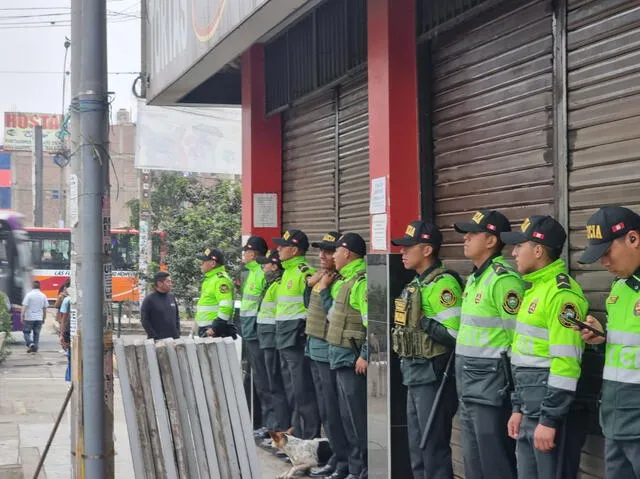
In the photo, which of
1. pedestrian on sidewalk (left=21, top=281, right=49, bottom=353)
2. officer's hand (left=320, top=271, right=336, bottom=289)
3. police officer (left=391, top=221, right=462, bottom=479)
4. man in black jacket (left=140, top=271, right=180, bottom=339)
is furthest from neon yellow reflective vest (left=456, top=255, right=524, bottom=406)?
pedestrian on sidewalk (left=21, top=281, right=49, bottom=353)

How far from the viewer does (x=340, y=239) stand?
309 inches

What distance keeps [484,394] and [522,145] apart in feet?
5.62

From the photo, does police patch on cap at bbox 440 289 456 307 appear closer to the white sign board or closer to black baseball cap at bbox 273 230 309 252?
black baseball cap at bbox 273 230 309 252

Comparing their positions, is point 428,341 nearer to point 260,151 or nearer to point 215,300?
point 215,300

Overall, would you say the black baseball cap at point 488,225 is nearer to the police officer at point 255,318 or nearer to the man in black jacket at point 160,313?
the police officer at point 255,318

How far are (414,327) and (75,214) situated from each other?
7.60 feet

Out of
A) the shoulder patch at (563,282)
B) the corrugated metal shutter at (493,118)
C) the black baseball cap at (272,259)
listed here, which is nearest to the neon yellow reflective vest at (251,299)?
the black baseball cap at (272,259)

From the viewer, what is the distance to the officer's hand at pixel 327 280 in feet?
26.0

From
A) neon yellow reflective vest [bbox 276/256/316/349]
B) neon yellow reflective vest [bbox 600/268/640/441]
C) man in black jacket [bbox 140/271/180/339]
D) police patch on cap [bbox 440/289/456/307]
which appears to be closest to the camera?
neon yellow reflective vest [bbox 600/268/640/441]

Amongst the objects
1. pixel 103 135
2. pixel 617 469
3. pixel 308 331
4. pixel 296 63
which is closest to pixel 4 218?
pixel 296 63

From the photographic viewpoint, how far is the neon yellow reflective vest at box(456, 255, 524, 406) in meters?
5.34

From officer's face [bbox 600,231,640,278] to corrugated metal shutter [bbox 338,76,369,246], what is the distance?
173 inches

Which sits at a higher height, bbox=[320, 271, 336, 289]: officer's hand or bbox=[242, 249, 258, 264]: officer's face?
bbox=[242, 249, 258, 264]: officer's face

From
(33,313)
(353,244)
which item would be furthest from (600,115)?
(33,313)
